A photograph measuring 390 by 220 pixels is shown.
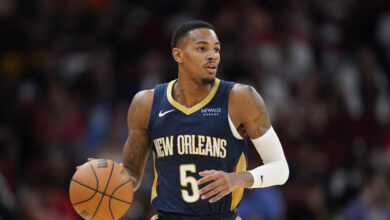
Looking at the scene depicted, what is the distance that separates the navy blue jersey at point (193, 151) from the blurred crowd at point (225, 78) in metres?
4.05

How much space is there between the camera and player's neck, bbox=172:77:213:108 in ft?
21.0

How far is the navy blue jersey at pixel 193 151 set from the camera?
6.13 metres

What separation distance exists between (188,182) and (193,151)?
27 centimetres

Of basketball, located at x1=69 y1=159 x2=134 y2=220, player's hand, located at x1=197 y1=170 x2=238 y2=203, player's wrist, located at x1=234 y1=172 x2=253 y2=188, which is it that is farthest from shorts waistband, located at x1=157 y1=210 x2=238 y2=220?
player's hand, located at x1=197 y1=170 x2=238 y2=203

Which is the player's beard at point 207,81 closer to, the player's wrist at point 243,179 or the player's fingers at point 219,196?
the player's wrist at point 243,179

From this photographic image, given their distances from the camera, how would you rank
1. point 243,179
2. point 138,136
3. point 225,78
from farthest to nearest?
1. point 225,78
2. point 138,136
3. point 243,179

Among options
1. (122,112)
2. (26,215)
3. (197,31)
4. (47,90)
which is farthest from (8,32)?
(197,31)

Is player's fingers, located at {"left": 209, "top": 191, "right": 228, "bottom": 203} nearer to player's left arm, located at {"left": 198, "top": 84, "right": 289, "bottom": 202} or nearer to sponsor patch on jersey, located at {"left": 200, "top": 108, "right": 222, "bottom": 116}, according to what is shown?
player's left arm, located at {"left": 198, "top": 84, "right": 289, "bottom": 202}

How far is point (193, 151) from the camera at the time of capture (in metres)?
6.14

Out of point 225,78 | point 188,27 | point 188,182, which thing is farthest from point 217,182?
point 225,78

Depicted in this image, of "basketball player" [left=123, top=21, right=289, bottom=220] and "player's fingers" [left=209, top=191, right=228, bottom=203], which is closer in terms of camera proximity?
"player's fingers" [left=209, top=191, right=228, bottom=203]

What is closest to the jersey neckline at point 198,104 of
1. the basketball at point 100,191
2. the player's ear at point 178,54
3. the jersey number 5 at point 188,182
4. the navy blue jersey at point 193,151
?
the navy blue jersey at point 193,151

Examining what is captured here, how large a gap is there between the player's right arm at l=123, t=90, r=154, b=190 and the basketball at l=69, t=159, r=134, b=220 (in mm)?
353

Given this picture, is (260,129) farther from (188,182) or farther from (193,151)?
(188,182)
